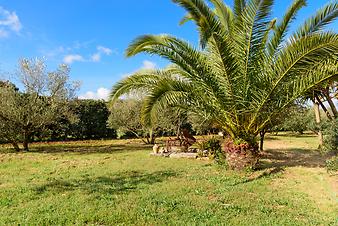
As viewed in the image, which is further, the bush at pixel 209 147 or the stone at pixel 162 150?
the stone at pixel 162 150

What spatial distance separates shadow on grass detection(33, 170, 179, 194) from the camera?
6.32 m

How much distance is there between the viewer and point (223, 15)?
7852 mm

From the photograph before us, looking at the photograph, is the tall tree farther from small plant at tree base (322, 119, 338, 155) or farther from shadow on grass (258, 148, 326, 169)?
small plant at tree base (322, 119, 338, 155)

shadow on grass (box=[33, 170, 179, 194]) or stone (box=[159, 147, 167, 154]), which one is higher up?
stone (box=[159, 147, 167, 154])

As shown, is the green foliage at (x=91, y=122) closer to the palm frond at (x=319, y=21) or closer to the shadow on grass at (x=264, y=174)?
the shadow on grass at (x=264, y=174)

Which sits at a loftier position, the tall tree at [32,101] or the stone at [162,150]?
the tall tree at [32,101]

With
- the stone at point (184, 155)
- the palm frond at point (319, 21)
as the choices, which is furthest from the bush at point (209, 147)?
the palm frond at point (319, 21)

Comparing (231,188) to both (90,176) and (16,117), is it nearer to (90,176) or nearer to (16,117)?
(90,176)

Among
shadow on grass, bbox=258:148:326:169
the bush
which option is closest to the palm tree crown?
shadow on grass, bbox=258:148:326:169

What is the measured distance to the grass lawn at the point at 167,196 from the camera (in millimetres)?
4441

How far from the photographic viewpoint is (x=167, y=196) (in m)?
5.69

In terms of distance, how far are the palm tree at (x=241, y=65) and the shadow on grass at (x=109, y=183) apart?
1.64 metres

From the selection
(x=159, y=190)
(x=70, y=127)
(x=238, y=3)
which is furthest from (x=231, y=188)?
(x=70, y=127)

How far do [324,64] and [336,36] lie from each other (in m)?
0.87
